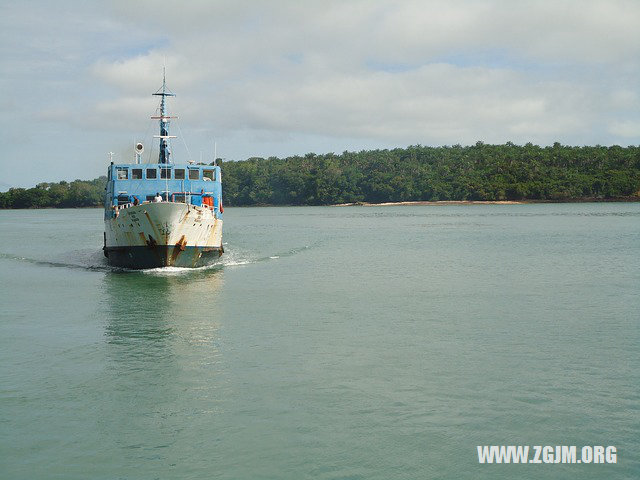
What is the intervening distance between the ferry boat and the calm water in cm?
363

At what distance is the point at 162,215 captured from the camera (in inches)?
1318

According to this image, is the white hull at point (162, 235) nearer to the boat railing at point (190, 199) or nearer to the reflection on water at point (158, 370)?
the boat railing at point (190, 199)

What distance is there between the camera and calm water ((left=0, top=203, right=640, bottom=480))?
36.8 ft

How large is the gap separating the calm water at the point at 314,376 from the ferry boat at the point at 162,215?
363cm

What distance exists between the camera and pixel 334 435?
12.0 meters

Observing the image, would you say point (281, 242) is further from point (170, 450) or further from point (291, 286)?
point (170, 450)

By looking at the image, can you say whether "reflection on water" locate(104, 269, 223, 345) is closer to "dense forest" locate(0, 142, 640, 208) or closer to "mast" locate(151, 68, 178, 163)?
"mast" locate(151, 68, 178, 163)

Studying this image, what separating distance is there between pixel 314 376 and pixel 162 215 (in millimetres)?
20029

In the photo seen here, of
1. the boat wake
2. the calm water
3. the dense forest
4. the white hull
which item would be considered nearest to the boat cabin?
the white hull

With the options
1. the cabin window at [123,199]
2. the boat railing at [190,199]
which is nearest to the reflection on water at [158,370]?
the boat railing at [190,199]

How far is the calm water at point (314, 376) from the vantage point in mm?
11227

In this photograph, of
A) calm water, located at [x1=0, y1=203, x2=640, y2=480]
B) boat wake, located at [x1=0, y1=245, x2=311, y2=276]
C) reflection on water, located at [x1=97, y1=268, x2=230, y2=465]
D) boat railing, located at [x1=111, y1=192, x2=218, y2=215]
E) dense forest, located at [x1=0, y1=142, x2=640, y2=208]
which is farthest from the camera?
dense forest, located at [x1=0, y1=142, x2=640, y2=208]

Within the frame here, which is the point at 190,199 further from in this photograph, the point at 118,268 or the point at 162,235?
the point at 118,268

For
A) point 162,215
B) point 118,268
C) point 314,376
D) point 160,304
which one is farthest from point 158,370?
point 118,268
